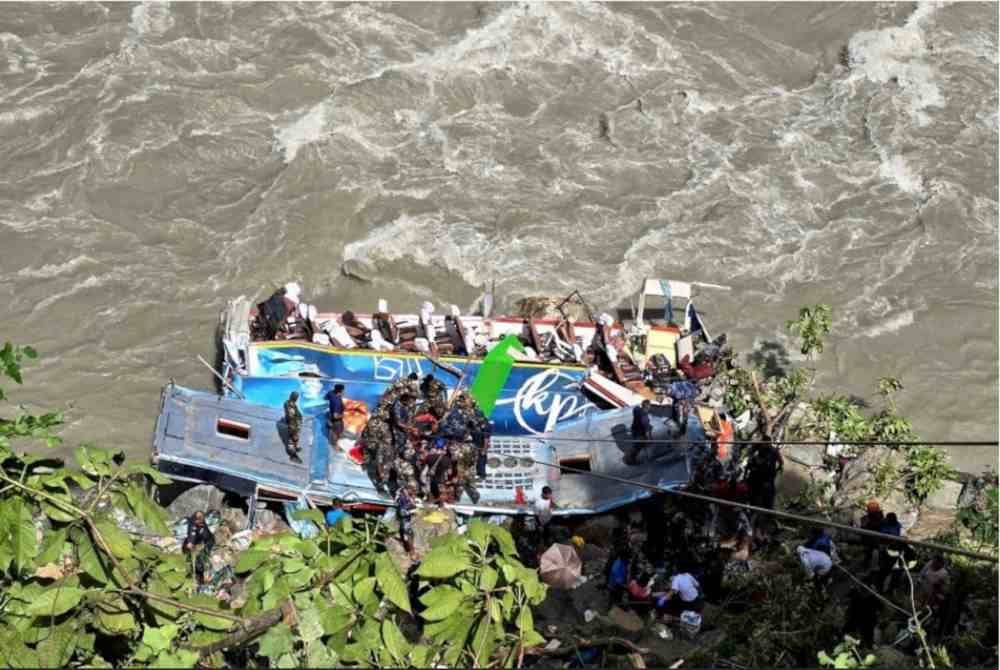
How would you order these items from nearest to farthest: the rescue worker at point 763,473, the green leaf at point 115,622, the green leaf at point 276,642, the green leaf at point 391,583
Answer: the green leaf at point 276,642, the green leaf at point 391,583, the green leaf at point 115,622, the rescue worker at point 763,473

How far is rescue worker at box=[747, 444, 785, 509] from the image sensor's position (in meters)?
14.4

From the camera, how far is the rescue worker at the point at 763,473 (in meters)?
14.4

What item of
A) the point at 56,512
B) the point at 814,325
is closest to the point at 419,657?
the point at 56,512

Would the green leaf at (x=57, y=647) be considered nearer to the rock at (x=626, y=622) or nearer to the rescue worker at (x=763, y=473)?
the rock at (x=626, y=622)

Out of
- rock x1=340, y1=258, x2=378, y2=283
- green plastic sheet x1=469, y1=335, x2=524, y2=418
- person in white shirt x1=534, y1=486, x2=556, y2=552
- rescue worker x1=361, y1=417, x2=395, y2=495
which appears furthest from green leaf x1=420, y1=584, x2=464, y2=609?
rock x1=340, y1=258, x2=378, y2=283

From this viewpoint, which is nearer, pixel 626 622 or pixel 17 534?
pixel 17 534

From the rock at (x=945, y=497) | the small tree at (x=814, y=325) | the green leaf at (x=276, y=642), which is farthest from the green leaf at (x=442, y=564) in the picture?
the small tree at (x=814, y=325)

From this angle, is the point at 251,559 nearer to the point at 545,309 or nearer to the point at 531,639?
the point at 531,639

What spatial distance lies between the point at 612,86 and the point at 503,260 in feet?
18.6

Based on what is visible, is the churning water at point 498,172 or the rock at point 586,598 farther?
the churning water at point 498,172

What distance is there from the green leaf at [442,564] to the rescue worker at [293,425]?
1051 centimetres

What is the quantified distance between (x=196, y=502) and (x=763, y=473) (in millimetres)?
6817

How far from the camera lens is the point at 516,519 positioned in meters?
15.2

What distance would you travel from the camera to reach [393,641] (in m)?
4.71
